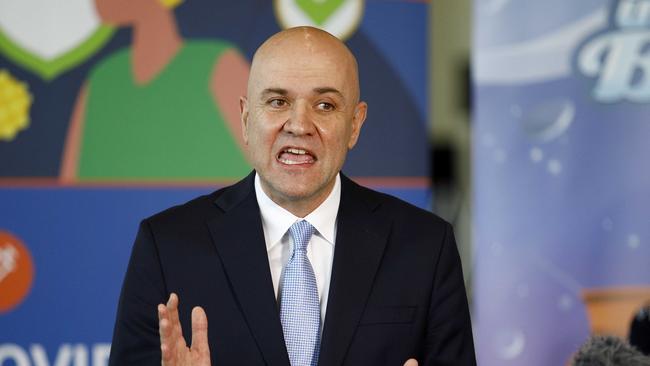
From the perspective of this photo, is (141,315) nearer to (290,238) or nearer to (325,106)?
(290,238)

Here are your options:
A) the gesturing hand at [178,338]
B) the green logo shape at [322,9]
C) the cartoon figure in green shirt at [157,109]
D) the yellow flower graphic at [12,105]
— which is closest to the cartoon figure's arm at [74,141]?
the cartoon figure in green shirt at [157,109]

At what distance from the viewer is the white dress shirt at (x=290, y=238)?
1615 millimetres

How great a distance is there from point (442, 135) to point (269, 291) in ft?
5.72

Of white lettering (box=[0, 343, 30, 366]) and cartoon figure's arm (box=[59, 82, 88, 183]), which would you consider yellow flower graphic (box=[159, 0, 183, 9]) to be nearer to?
cartoon figure's arm (box=[59, 82, 88, 183])

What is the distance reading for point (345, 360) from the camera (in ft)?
4.94

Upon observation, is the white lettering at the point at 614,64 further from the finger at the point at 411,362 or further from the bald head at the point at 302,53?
the finger at the point at 411,362

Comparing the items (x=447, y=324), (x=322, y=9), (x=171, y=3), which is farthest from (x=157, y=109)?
(x=447, y=324)

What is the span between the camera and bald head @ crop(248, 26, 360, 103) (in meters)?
1.58

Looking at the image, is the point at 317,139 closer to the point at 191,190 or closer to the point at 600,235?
the point at 191,190

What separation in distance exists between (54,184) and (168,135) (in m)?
0.40

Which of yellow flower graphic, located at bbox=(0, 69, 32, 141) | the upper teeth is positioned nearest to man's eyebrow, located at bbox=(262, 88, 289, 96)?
the upper teeth

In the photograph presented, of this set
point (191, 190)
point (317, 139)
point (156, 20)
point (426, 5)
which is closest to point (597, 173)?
point (426, 5)

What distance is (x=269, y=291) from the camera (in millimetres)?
1526

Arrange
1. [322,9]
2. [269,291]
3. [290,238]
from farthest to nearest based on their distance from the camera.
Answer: [322,9], [290,238], [269,291]
